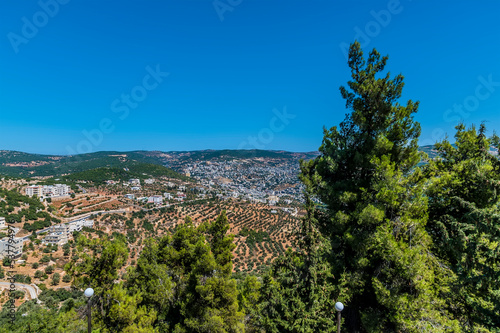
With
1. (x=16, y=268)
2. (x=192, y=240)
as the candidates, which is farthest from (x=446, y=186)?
(x=16, y=268)

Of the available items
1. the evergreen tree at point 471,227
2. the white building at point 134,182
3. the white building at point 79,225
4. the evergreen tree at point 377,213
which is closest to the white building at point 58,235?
the white building at point 79,225

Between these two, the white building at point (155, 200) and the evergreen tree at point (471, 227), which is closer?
the evergreen tree at point (471, 227)

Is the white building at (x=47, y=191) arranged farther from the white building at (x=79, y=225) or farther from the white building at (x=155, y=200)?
the white building at (x=79, y=225)

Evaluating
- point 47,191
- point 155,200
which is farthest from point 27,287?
point 47,191

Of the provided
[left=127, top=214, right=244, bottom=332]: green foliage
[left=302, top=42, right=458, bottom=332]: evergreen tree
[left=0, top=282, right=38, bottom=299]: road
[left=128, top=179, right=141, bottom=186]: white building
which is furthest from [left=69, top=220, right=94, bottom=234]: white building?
[left=302, top=42, right=458, bottom=332]: evergreen tree

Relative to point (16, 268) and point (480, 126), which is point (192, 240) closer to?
point (480, 126)

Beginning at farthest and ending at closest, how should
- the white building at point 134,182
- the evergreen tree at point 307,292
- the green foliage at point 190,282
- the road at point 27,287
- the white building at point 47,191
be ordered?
the white building at point 134,182, the white building at point 47,191, the road at point 27,287, the green foliage at point 190,282, the evergreen tree at point 307,292

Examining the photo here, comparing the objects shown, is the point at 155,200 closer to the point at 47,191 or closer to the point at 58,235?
the point at 47,191
